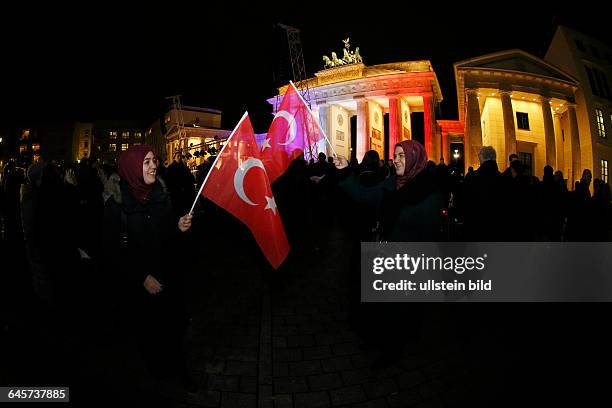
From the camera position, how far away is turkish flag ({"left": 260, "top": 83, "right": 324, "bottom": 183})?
4.44 m

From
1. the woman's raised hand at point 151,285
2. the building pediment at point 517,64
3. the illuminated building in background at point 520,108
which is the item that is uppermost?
the building pediment at point 517,64

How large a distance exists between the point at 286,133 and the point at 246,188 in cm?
128

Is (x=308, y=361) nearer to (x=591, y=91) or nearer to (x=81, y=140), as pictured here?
(x=591, y=91)

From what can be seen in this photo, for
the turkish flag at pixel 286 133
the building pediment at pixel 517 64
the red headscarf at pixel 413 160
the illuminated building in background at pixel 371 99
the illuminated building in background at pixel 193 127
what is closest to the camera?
the red headscarf at pixel 413 160

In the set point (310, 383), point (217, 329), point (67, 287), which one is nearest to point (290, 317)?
point (217, 329)

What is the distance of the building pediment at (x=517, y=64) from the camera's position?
2823 cm

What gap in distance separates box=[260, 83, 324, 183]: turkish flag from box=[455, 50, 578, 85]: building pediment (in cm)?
2941

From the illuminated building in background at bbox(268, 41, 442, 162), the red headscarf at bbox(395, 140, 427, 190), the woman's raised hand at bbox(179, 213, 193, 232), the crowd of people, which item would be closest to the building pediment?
the illuminated building in background at bbox(268, 41, 442, 162)

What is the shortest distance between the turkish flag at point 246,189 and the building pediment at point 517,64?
30673mm

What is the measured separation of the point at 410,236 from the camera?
341 cm

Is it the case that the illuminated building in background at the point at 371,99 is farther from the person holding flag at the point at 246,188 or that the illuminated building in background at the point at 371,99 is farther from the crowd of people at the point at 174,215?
the person holding flag at the point at 246,188

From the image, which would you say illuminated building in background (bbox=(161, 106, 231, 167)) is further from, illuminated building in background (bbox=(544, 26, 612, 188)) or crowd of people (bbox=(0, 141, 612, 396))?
crowd of people (bbox=(0, 141, 612, 396))

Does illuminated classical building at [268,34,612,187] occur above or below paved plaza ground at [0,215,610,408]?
above

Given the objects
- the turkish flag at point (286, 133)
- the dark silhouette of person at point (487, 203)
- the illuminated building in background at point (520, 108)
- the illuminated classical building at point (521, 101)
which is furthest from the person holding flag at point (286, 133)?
the illuminated building in background at point (520, 108)
